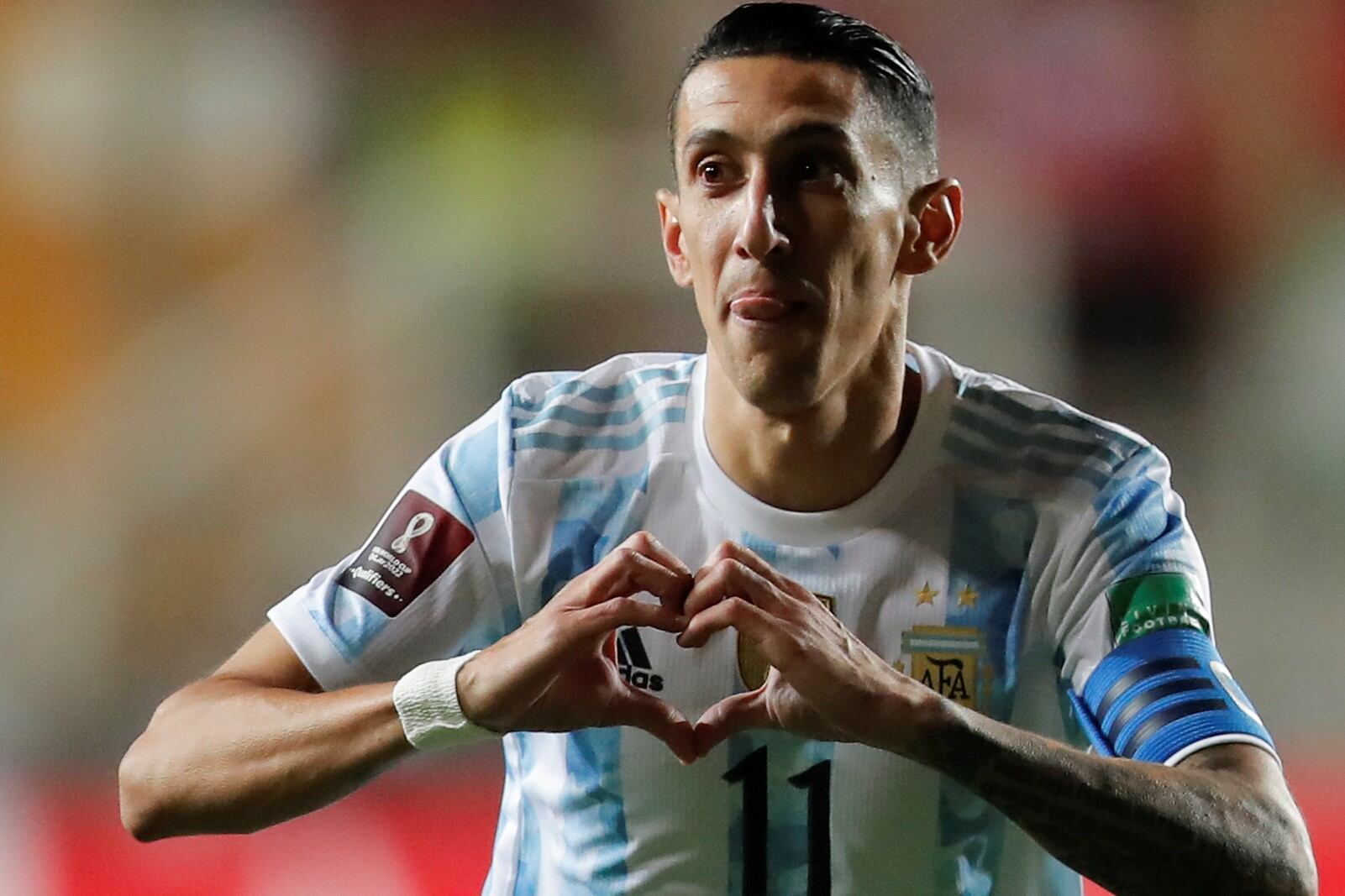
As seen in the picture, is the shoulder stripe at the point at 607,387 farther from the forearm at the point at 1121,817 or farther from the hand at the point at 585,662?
the forearm at the point at 1121,817

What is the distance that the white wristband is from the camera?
164 cm

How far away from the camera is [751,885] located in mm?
1877

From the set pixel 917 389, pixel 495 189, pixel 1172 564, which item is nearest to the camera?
pixel 1172 564

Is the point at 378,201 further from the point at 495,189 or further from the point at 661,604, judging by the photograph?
the point at 661,604

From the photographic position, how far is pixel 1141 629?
179cm

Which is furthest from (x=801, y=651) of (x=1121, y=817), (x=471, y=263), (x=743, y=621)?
(x=471, y=263)

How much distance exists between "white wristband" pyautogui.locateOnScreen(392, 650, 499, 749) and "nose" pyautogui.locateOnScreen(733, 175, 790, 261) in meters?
0.53

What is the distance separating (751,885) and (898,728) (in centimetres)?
43

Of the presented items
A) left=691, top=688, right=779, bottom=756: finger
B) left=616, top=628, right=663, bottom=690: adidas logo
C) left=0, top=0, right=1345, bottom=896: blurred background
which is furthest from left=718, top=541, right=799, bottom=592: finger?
left=0, top=0, right=1345, bottom=896: blurred background

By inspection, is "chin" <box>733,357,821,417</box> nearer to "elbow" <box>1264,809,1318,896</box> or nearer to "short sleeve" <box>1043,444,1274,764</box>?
"short sleeve" <box>1043,444,1274,764</box>

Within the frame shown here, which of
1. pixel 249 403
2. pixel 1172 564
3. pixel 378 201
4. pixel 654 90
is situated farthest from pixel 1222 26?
pixel 1172 564

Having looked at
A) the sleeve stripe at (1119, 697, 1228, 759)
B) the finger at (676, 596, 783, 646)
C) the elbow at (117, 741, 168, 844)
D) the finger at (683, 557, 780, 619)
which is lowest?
the elbow at (117, 741, 168, 844)

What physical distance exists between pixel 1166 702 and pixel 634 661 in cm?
58

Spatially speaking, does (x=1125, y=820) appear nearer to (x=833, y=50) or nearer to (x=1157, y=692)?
(x=1157, y=692)
